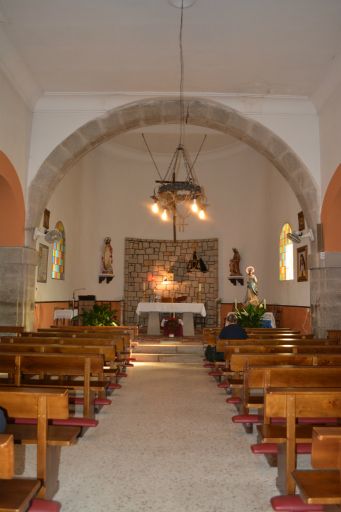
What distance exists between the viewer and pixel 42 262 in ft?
37.0

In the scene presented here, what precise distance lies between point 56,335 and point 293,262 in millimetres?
7088

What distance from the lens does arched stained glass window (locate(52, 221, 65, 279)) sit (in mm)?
12453

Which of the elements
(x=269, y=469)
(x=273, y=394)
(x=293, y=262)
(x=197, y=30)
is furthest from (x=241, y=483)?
(x=293, y=262)

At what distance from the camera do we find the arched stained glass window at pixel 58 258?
40.9 feet

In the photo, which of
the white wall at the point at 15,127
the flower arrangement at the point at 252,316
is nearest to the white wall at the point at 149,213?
the flower arrangement at the point at 252,316

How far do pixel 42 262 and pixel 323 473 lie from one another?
379 inches

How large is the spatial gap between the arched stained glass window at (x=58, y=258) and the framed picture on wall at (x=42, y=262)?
81 centimetres

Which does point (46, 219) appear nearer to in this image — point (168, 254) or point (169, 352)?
point (169, 352)

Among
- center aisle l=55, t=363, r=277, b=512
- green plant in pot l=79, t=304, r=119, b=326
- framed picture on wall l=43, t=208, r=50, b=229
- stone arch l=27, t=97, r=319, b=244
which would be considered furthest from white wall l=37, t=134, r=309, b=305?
center aisle l=55, t=363, r=277, b=512

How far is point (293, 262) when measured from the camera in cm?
1216

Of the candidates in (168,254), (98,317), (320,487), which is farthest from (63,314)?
(320,487)

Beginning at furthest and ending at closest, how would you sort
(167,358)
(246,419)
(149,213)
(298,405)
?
(149,213) < (167,358) < (246,419) < (298,405)

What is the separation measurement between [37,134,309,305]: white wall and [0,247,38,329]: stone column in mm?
5282

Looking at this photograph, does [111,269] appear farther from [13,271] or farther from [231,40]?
[231,40]
